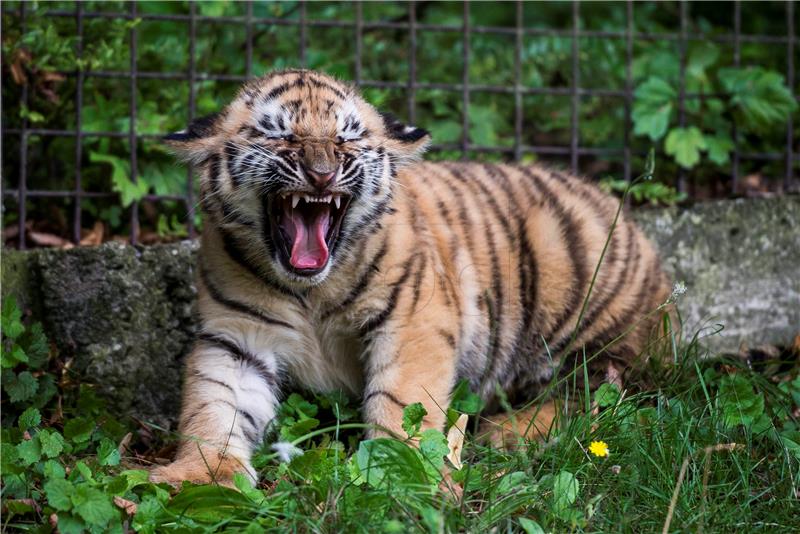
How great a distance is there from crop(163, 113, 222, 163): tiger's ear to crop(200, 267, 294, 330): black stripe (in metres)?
0.41

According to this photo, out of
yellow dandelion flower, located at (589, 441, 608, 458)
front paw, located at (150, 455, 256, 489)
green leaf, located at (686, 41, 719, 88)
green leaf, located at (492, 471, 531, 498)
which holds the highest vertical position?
green leaf, located at (686, 41, 719, 88)

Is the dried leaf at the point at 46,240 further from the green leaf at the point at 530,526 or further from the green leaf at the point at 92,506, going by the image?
the green leaf at the point at 530,526

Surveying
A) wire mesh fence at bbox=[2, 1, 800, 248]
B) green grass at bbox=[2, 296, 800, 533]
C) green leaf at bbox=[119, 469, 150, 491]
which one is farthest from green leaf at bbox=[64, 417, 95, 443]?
wire mesh fence at bbox=[2, 1, 800, 248]

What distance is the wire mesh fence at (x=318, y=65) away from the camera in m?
4.65

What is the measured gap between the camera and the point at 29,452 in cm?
312

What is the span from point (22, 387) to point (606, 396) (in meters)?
1.98

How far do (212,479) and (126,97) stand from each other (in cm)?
244

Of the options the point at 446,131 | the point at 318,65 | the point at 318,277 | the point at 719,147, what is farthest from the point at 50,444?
the point at 719,147

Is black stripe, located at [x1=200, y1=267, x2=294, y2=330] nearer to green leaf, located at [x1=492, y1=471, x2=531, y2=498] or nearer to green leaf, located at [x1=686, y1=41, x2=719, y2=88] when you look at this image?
green leaf, located at [x1=492, y1=471, x2=531, y2=498]

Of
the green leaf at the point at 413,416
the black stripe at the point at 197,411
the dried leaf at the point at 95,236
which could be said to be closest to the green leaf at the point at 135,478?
the black stripe at the point at 197,411

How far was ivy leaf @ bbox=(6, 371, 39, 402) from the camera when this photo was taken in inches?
148

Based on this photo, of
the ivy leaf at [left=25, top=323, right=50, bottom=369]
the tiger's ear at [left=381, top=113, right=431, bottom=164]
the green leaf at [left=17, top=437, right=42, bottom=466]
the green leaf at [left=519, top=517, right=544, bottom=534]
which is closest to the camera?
the green leaf at [left=519, top=517, right=544, bottom=534]

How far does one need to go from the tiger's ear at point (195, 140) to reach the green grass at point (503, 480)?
0.91 metres

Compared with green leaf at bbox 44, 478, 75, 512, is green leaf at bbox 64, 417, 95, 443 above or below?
below
